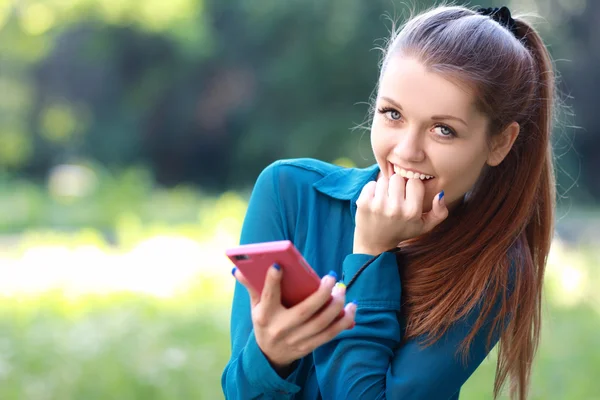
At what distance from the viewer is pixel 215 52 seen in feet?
66.3

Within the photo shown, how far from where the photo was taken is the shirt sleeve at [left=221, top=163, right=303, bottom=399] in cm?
161

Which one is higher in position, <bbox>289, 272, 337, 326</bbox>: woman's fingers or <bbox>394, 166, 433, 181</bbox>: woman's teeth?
<bbox>394, 166, 433, 181</bbox>: woman's teeth

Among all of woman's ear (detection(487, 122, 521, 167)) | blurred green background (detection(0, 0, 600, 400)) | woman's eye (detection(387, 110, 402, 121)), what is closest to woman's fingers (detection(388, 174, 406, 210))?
woman's eye (detection(387, 110, 402, 121))

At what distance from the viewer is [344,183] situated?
198 centimetres

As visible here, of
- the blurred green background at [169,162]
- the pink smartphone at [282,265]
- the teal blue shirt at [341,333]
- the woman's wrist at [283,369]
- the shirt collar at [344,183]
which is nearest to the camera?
the pink smartphone at [282,265]

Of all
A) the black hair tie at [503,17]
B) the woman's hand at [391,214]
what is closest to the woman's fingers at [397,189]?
the woman's hand at [391,214]

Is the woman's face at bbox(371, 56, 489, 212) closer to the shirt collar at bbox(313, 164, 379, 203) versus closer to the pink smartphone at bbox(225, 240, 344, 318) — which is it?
the shirt collar at bbox(313, 164, 379, 203)

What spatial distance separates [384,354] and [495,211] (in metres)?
0.46

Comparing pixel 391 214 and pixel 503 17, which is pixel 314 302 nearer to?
pixel 391 214

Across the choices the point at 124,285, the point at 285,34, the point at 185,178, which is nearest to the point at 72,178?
the point at 185,178

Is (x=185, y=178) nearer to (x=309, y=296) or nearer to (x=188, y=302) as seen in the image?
(x=188, y=302)

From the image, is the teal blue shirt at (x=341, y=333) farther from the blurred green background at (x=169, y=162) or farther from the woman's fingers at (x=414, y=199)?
the blurred green background at (x=169, y=162)

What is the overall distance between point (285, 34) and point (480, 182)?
1820 cm

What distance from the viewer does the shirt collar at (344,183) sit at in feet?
6.36
